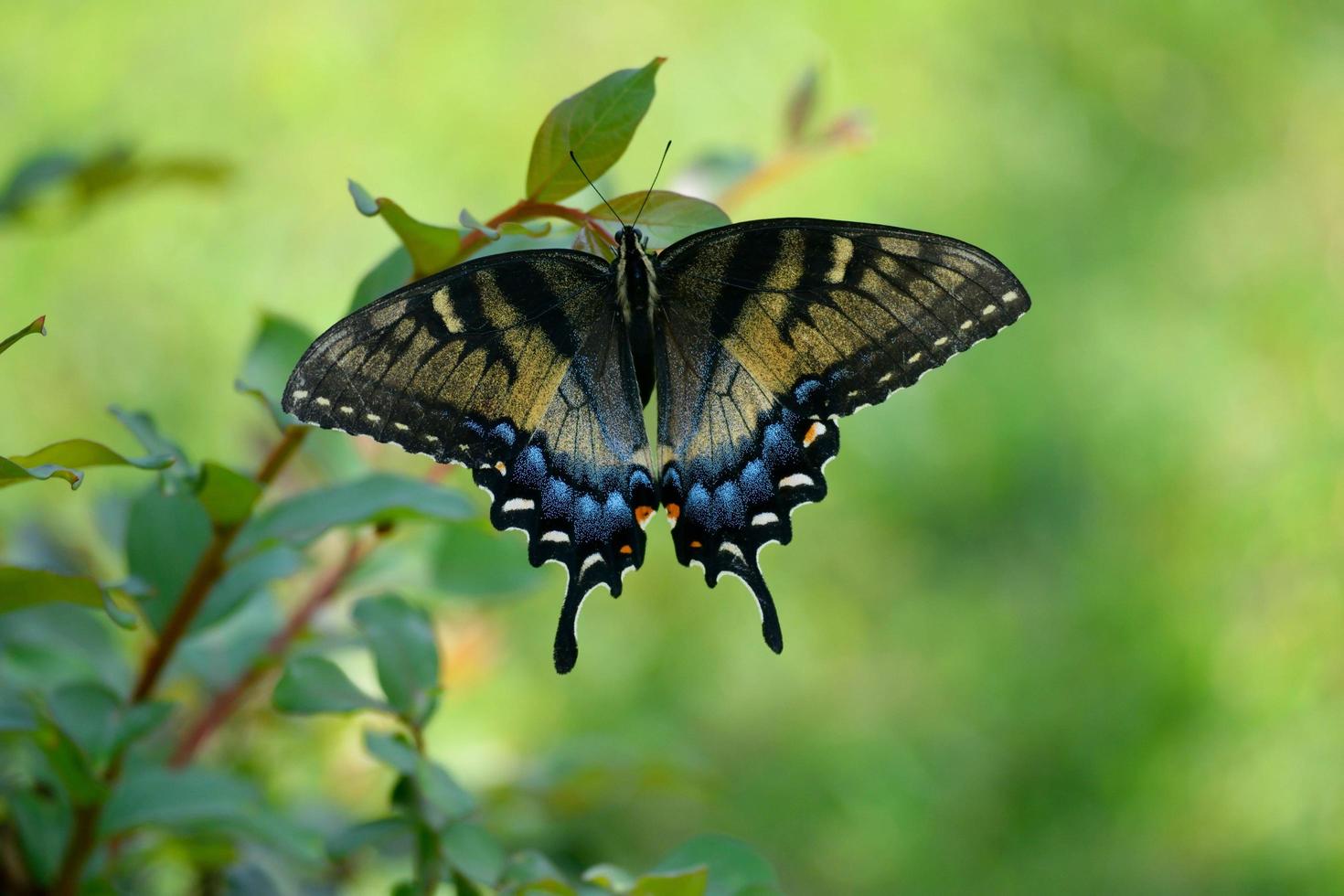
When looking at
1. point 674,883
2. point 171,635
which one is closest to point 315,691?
point 171,635

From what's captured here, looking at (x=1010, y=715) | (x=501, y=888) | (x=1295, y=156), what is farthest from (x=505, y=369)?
(x=1295, y=156)

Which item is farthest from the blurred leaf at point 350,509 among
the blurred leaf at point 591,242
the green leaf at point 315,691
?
the blurred leaf at point 591,242

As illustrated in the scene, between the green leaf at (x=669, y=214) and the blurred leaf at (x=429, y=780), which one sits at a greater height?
the green leaf at (x=669, y=214)

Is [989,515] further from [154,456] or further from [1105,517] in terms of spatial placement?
[154,456]

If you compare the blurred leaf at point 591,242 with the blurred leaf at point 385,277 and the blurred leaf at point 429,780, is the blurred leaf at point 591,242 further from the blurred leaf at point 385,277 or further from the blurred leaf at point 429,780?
the blurred leaf at point 429,780

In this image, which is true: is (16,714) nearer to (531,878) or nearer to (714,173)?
(531,878)

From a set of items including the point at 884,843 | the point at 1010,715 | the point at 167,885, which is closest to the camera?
the point at 167,885

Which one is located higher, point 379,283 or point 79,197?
point 79,197
